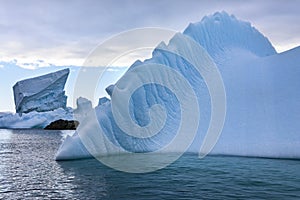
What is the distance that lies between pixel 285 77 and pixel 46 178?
13.5 metres

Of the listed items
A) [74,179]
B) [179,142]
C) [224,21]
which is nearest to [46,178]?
[74,179]

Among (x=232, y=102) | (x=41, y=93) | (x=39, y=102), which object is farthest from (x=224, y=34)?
(x=39, y=102)

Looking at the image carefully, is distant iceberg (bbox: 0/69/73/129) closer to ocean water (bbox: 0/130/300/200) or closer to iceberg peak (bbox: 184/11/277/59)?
iceberg peak (bbox: 184/11/277/59)

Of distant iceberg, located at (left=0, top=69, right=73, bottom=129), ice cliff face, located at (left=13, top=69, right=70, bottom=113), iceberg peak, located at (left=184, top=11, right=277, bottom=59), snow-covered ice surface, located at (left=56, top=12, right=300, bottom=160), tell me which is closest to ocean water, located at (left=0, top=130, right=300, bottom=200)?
snow-covered ice surface, located at (left=56, top=12, right=300, bottom=160)

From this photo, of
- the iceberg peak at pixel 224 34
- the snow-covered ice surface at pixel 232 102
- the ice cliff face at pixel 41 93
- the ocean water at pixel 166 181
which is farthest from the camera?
the ice cliff face at pixel 41 93

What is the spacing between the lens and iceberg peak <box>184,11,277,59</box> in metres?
22.7

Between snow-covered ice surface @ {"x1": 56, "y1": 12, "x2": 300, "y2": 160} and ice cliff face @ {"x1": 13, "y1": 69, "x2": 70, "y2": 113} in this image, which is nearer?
snow-covered ice surface @ {"x1": 56, "y1": 12, "x2": 300, "y2": 160}

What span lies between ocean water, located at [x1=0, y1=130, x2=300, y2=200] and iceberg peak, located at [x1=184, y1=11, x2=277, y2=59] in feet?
34.2

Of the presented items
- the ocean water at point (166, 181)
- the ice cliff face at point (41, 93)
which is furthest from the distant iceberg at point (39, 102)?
the ocean water at point (166, 181)

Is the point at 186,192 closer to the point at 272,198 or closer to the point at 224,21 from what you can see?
the point at 272,198

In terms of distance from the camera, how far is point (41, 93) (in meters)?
72.2

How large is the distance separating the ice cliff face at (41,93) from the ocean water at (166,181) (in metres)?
58.4

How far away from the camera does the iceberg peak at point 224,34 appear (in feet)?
74.5

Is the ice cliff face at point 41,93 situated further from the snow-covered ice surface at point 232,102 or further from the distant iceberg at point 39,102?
the snow-covered ice surface at point 232,102
